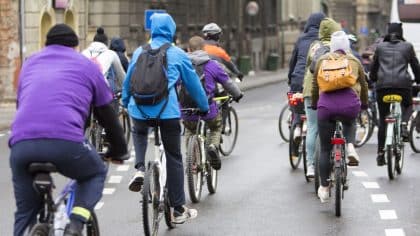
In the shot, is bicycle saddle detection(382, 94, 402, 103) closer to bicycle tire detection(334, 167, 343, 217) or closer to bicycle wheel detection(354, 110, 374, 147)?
bicycle tire detection(334, 167, 343, 217)

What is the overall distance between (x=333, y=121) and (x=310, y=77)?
59.6 inches

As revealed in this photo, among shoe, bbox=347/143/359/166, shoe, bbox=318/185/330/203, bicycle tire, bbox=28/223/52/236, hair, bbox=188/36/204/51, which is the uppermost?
hair, bbox=188/36/204/51

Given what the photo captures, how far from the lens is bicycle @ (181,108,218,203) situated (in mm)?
11062

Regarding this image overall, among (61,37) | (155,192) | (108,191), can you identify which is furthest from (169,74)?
(108,191)

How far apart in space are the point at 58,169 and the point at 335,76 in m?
4.64

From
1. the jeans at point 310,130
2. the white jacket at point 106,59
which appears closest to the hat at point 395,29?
the jeans at point 310,130

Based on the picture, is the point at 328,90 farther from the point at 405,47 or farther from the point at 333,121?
the point at 405,47

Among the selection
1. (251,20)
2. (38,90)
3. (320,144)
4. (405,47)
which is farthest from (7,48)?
(251,20)

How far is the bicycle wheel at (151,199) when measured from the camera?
28.8 ft

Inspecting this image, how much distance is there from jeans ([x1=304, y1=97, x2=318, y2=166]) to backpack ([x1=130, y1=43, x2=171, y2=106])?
3486 millimetres

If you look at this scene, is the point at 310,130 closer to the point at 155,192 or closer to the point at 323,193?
the point at 323,193

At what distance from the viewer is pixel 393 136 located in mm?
13383

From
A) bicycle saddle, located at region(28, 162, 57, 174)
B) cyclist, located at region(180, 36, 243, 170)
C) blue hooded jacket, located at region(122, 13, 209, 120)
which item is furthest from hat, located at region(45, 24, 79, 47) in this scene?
cyclist, located at region(180, 36, 243, 170)

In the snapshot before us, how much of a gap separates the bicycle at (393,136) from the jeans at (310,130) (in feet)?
3.27
